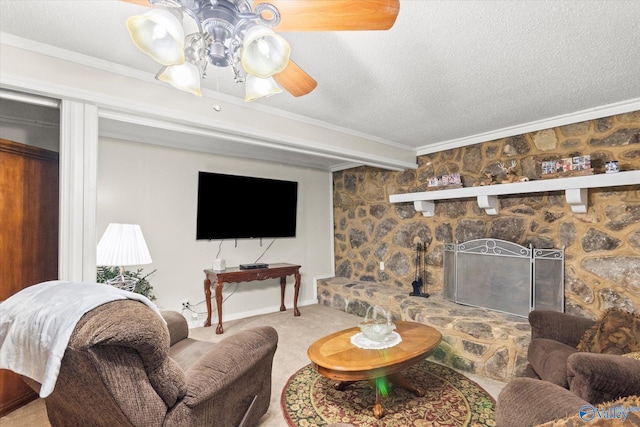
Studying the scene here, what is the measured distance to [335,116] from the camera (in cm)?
274

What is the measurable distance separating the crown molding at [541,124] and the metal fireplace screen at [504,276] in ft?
3.64

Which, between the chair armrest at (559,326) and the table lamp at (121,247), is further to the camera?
the table lamp at (121,247)

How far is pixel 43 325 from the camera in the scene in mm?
960

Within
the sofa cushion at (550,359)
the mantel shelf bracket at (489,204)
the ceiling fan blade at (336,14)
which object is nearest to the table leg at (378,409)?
the sofa cushion at (550,359)

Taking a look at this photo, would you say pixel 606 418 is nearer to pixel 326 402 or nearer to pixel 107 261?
pixel 326 402

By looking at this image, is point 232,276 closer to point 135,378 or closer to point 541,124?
point 135,378

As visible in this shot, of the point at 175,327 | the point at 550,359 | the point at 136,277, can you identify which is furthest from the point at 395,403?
the point at 136,277

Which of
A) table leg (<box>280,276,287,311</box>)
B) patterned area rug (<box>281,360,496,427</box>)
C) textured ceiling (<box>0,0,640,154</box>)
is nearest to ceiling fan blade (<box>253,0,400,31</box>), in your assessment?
textured ceiling (<box>0,0,640,154</box>)

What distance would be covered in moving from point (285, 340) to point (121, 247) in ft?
6.26

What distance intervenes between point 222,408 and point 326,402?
0.91 metres

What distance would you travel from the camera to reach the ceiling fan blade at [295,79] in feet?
4.58

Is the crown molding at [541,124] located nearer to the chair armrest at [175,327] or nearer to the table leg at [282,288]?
the table leg at [282,288]

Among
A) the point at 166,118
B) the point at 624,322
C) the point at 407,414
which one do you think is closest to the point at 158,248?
the point at 166,118

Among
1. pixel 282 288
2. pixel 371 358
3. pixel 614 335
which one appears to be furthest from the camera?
pixel 282 288
